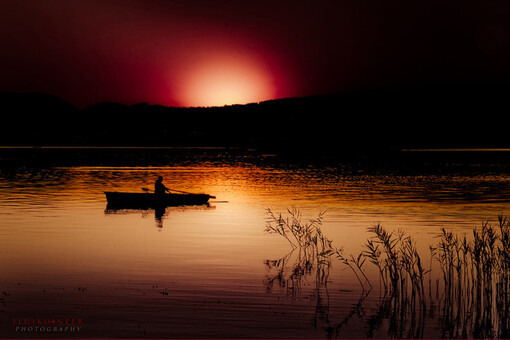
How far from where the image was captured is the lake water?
1410 cm

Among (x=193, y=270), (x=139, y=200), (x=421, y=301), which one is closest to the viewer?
(x=421, y=301)

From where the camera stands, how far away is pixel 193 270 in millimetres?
19891

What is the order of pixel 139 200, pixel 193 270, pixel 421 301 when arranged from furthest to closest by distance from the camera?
pixel 139 200 → pixel 193 270 → pixel 421 301

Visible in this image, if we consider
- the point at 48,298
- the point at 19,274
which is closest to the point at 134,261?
the point at 19,274

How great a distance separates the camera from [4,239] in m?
26.1

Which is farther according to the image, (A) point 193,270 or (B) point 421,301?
(A) point 193,270

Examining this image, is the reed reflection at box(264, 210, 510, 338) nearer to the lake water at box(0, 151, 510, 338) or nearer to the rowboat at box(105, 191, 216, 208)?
the lake water at box(0, 151, 510, 338)

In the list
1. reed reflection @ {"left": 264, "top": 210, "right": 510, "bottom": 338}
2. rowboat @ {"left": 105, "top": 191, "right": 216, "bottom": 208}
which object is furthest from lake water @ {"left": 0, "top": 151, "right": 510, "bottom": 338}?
rowboat @ {"left": 105, "top": 191, "right": 216, "bottom": 208}

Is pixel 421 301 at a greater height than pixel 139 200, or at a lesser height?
lesser

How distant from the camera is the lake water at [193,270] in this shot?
14.1 metres

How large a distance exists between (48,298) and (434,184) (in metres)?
51.4

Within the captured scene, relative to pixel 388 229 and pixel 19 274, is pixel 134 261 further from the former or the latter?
pixel 388 229

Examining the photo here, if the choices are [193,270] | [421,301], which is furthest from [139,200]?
[421,301]

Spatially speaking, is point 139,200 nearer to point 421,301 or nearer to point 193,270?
point 193,270
